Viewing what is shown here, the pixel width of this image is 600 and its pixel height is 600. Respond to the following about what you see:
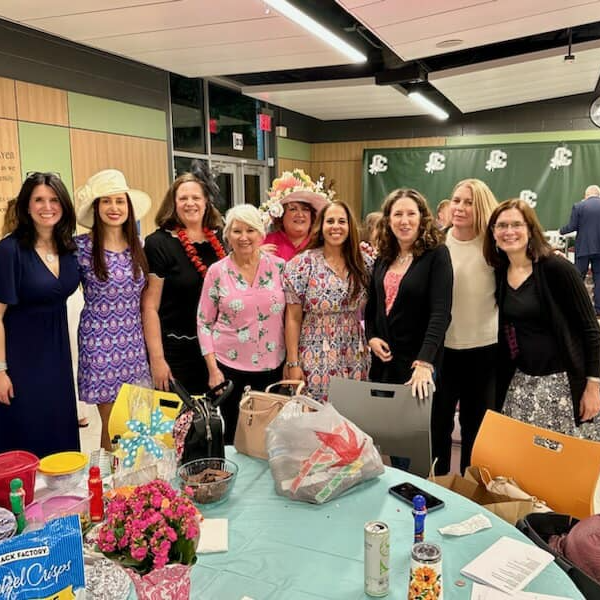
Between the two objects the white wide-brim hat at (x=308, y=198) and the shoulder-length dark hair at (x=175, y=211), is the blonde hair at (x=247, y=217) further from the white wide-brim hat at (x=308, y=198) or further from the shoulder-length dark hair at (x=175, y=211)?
the white wide-brim hat at (x=308, y=198)

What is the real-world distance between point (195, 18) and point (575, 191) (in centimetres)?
660

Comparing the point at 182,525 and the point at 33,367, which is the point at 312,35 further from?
the point at 182,525

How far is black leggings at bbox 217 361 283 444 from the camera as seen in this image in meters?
2.77

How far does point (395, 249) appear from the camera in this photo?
9.18 ft

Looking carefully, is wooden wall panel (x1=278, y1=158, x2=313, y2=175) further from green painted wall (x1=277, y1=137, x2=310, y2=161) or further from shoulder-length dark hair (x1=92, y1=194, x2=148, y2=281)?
shoulder-length dark hair (x1=92, y1=194, x2=148, y2=281)

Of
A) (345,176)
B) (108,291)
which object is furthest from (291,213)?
(345,176)

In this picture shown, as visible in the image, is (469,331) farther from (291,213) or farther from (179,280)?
(179,280)

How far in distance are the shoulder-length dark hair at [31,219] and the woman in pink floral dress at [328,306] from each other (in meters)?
1.05

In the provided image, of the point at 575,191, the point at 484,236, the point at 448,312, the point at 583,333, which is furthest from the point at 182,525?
the point at 575,191

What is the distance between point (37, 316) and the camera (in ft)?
8.77

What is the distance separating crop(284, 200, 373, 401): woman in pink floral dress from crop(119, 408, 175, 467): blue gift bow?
1.05 metres

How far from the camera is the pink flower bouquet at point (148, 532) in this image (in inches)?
39.4

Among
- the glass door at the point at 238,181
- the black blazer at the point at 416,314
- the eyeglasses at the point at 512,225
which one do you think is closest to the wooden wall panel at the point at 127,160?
the glass door at the point at 238,181

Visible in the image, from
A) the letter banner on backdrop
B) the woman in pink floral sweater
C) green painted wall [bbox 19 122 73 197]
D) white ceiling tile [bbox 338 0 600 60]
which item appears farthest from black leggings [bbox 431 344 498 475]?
the letter banner on backdrop
